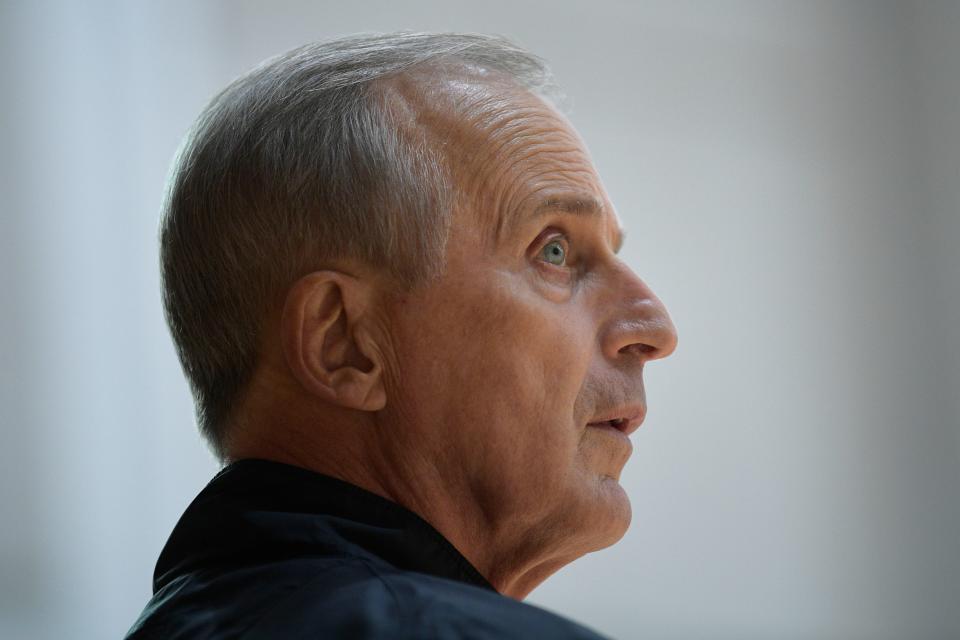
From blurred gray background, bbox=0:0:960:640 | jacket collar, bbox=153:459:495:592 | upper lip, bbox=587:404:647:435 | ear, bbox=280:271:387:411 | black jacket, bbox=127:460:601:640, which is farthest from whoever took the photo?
blurred gray background, bbox=0:0:960:640

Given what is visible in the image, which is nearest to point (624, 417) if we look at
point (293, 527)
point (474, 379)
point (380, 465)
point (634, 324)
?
point (634, 324)

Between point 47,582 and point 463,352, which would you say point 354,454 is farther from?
point 47,582

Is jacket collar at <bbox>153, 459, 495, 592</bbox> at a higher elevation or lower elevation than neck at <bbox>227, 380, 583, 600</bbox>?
lower

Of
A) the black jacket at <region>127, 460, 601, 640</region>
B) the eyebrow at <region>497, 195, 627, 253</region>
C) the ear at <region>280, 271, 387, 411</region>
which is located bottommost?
the black jacket at <region>127, 460, 601, 640</region>

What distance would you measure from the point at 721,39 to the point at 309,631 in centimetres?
327

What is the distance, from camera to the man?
53.4 inches

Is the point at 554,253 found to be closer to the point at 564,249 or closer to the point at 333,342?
the point at 564,249

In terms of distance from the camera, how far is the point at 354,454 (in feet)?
4.46

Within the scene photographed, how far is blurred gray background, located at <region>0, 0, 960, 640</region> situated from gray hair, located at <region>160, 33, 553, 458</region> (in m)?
1.56

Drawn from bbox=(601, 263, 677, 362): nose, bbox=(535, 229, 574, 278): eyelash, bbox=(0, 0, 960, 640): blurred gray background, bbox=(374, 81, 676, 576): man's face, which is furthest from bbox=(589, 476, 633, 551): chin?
bbox=(0, 0, 960, 640): blurred gray background

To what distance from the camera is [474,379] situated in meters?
1.36

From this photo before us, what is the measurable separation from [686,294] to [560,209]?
2.18 metres

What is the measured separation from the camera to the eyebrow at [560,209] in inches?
55.9

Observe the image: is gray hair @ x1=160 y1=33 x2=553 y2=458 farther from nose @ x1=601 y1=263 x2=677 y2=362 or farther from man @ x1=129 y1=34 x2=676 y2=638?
nose @ x1=601 y1=263 x2=677 y2=362
